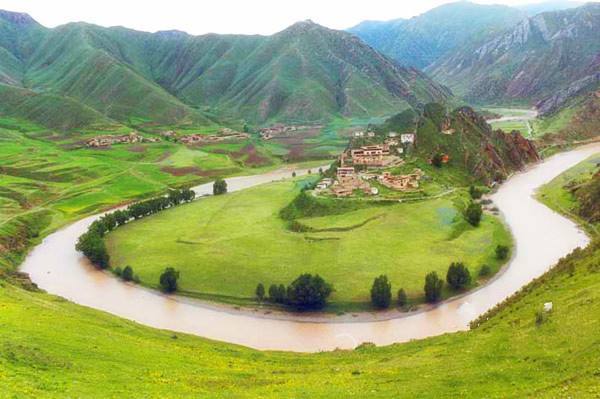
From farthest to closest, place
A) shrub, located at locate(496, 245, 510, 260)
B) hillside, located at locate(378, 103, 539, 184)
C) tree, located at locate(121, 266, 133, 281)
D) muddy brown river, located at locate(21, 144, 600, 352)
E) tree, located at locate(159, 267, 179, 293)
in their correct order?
hillside, located at locate(378, 103, 539, 184) → tree, located at locate(121, 266, 133, 281) → shrub, located at locate(496, 245, 510, 260) → tree, located at locate(159, 267, 179, 293) → muddy brown river, located at locate(21, 144, 600, 352)

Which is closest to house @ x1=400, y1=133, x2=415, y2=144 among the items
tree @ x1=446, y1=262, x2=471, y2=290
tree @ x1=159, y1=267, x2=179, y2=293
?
tree @ x1=446, y1=262, x2=471, y2=290

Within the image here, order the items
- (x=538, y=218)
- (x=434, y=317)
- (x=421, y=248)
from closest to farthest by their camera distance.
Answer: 1. (x=434, y=317)
2. (x=421, y=248)
3. (x=538, y=218)

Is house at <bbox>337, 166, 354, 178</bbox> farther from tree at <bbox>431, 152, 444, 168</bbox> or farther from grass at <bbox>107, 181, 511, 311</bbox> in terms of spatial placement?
tree at <bbox>431, 152, 444, 168</bbox>

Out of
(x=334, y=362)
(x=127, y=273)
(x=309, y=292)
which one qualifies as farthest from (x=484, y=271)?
(x=127, y=273)

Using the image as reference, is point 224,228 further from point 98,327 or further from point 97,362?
point 97,362

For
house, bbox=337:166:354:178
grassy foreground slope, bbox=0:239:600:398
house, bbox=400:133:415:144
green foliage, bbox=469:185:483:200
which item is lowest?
grassy foreground slope, bbox=0:239:600:398

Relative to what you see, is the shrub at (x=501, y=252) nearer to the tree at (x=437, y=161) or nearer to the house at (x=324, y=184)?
the house at (x=324, y=184)

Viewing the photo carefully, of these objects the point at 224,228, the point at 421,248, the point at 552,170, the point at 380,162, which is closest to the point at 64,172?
the point at 224,228
